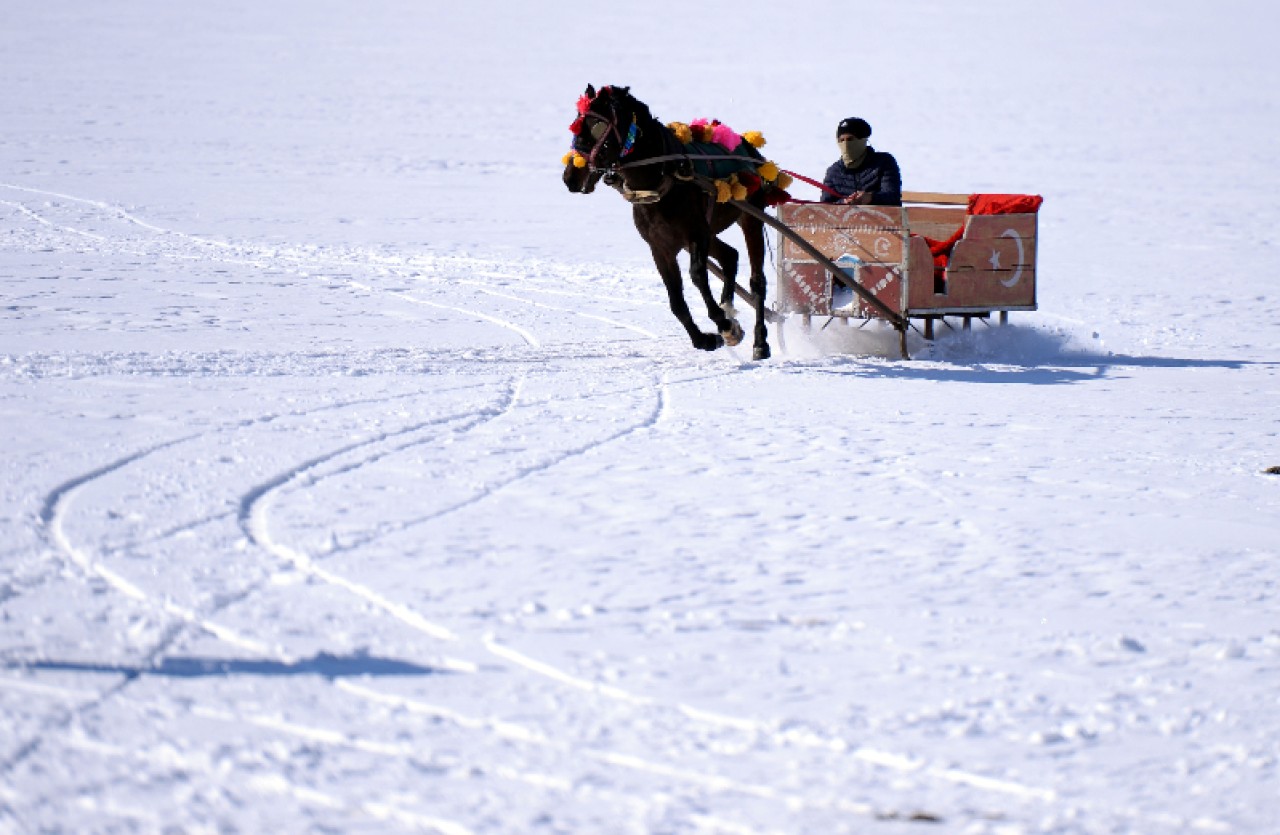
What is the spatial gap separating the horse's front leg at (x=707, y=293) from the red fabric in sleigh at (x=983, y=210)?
4.03ft

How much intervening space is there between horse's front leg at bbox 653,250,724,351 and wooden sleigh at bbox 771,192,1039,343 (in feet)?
2.04

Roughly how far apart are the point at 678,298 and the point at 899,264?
127 centimetres

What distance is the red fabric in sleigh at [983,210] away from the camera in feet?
31.6

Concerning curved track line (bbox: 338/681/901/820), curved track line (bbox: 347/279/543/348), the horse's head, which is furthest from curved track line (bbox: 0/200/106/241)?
curved track line (bbox: 338/681/901/820)

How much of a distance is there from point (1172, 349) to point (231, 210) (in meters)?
10.9

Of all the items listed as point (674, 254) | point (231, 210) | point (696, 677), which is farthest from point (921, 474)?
point (231, 210)

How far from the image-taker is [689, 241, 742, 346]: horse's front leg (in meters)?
9.04

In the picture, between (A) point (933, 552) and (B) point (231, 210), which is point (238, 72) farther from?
(A) point (933, 552)

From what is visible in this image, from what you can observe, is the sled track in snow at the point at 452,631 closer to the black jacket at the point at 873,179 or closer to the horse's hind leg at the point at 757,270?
the horse's hind leg at the point at 757,270

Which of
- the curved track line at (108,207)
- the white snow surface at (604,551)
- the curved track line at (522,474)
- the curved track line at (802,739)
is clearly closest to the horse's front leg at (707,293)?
the white snow surface at (604,551)

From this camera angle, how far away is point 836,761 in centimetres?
362

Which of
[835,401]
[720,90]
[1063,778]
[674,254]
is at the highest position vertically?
[720,90]

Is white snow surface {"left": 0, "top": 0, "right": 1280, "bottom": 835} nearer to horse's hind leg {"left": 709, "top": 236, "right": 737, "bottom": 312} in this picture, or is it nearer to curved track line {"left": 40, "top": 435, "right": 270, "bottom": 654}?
curved track line {"left": 40, "top": 435, "right": 270, "bottom": 654}

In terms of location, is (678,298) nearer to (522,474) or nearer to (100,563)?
(522,474)
